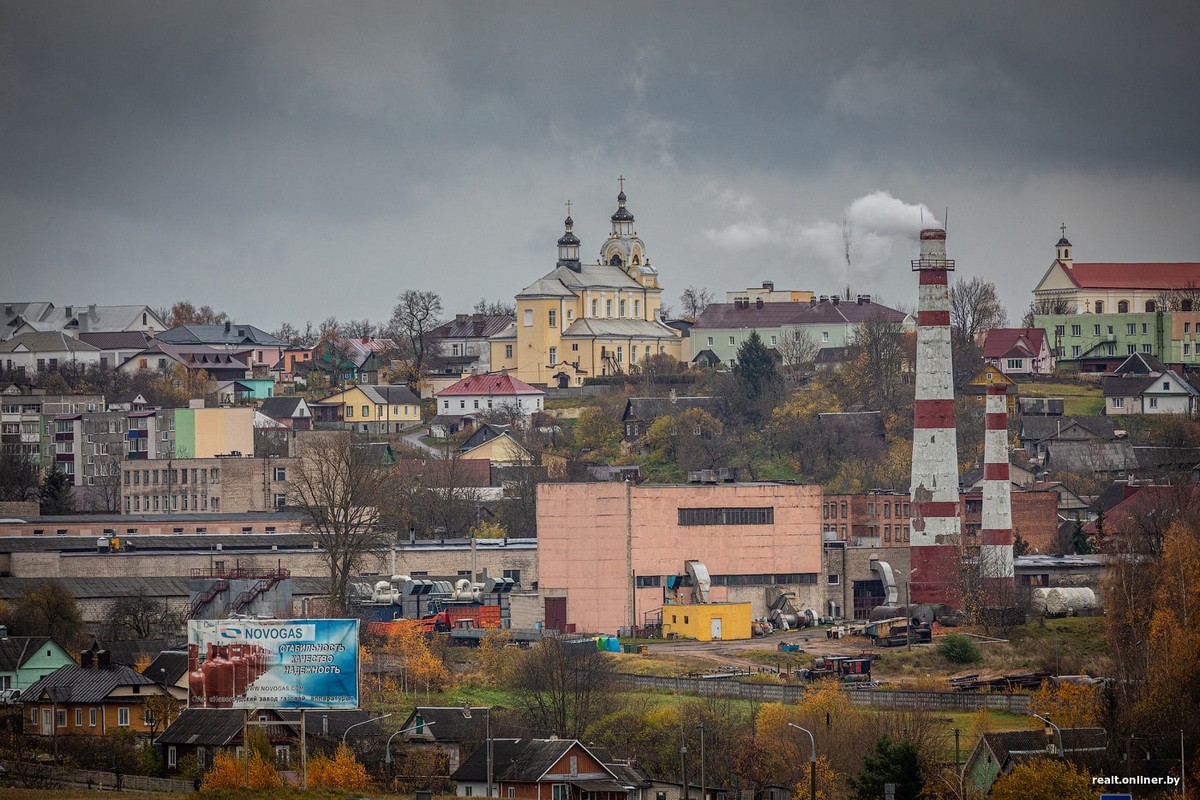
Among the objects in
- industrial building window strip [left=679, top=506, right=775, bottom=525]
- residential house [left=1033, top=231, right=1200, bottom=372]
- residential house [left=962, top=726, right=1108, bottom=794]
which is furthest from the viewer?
residential house [left=1033, top=231, right=1200, bottom=372]

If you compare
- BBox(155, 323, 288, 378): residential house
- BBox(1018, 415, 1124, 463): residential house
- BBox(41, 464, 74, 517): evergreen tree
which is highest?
BBox(155, 323, 288, 378): residential house

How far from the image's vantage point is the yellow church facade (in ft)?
408

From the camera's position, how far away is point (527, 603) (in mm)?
74750

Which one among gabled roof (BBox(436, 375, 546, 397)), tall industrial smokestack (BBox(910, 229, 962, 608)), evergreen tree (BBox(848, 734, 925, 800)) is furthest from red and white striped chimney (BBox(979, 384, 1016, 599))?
gabled roof (BBox(436, 375, 546, 397))

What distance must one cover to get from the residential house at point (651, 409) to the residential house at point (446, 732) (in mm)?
52458

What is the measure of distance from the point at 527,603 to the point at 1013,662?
16350 mm

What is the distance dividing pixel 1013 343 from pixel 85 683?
6940 cm

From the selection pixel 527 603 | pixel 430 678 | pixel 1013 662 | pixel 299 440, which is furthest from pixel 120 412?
pixel 1013 662

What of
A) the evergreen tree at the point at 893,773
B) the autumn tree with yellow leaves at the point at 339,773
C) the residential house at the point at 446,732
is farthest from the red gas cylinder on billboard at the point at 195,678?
the evergreen tree at the point at 893,773

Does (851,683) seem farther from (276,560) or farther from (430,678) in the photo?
(276,560)

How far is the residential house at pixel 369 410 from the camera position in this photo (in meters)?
117

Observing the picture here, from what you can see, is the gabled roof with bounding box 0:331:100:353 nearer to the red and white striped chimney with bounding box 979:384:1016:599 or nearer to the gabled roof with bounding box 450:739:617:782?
the red and white striped chimney with bounding box 979:384:1016:599

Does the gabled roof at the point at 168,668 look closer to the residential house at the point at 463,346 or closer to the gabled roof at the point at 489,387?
the gabled roof at the point at 489,387

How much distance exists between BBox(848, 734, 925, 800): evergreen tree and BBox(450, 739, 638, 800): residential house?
4.97 metres
